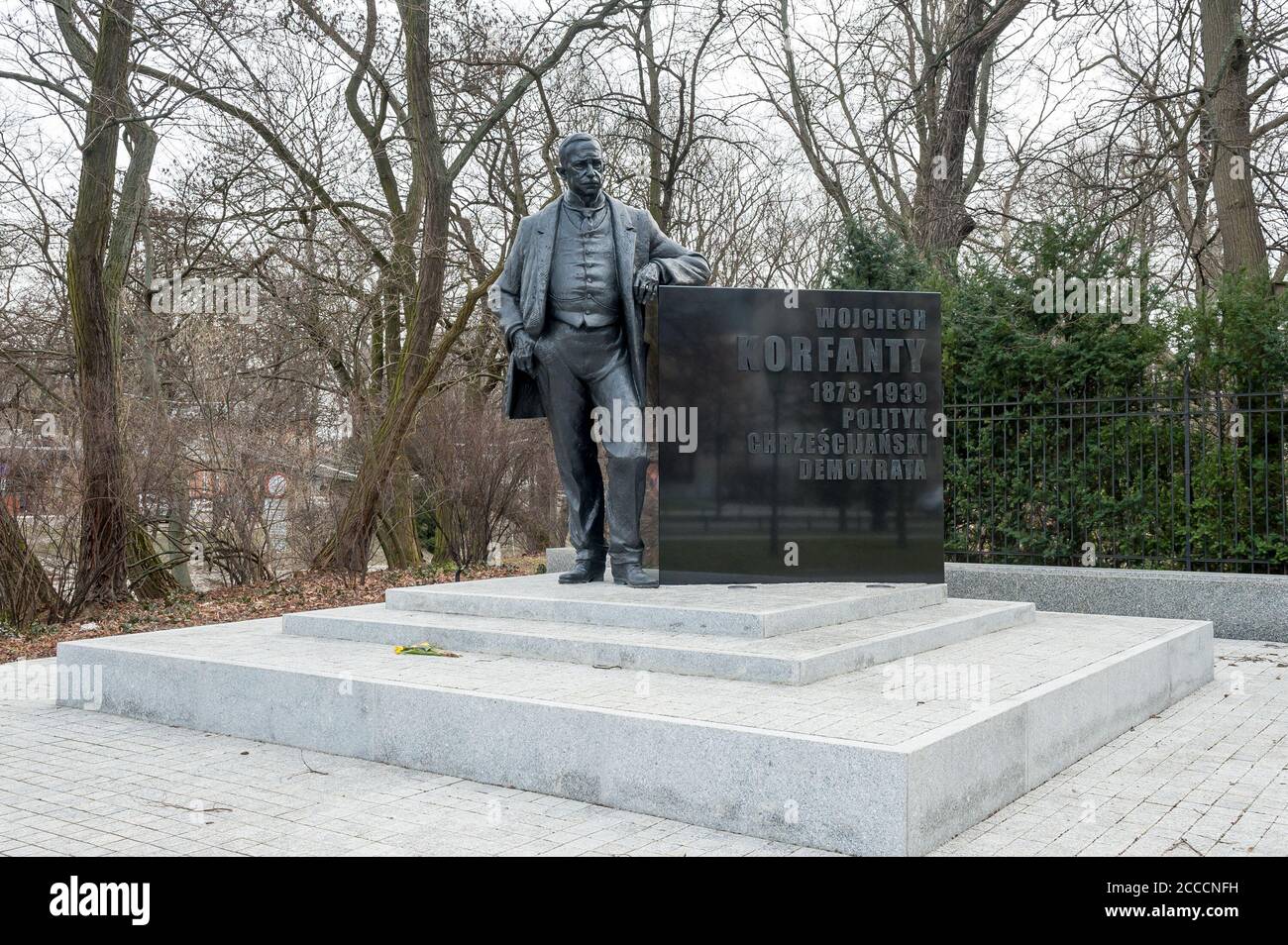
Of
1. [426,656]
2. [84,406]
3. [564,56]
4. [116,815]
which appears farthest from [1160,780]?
[564,56]

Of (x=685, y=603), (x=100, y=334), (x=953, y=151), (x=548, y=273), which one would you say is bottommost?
(x=685, y=603)

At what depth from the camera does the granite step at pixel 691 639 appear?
232 inches


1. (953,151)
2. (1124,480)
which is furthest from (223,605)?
(953,151)

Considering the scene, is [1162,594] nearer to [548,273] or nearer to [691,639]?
[691,639]

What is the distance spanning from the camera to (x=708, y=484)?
7887mm

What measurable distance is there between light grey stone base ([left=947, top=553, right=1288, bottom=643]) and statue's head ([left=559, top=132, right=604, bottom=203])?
570cm

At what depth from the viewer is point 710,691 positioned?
18.2 ft

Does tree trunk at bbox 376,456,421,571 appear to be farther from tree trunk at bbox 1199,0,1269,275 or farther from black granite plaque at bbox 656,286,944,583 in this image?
tree trunk at bbox 1199,0,1269,275

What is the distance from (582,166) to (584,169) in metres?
0.03

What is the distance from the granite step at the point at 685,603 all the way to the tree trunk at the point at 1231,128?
7.60 m

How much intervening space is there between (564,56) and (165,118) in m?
7.83

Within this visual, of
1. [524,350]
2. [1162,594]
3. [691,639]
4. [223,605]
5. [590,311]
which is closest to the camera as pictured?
[691,639]

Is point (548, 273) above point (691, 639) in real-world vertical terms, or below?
above

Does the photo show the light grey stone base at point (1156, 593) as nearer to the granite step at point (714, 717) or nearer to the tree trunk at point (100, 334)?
the granite step at point (714, 717)
